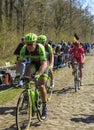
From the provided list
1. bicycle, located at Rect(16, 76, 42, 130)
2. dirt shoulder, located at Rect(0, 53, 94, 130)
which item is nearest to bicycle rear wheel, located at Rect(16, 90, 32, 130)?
bicycle, located at Rect(16, 76, 42, 130)

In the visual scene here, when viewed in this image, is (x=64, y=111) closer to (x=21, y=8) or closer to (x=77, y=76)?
(x=77, y=76)

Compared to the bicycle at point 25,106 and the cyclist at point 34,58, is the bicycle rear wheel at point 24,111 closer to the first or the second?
the bicycle at point 25,106

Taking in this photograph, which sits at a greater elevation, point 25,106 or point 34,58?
point 34,58

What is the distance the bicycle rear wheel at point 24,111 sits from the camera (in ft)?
23.3

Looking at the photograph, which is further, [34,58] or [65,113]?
[65,113]

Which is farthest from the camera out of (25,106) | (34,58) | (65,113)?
(65,113)

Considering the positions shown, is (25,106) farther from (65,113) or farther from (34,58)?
(65,113)

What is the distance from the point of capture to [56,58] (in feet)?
79.9

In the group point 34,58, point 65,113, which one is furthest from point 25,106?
point 65,113

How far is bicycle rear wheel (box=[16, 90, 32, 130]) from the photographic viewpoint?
23.3 ft

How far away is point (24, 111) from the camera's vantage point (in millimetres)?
7281

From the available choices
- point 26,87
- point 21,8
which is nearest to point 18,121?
point 26,87

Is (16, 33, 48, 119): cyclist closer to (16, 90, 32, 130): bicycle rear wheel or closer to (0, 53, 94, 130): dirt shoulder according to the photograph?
(16, 90, 32, 130): bicycle rear wheel

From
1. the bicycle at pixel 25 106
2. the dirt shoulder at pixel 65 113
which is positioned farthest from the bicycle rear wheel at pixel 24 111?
the dirt shoulder at pixel 65 113
